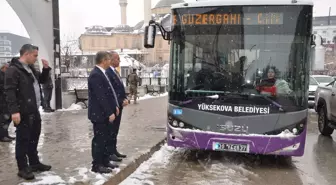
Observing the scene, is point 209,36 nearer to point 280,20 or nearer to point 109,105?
point 280,20

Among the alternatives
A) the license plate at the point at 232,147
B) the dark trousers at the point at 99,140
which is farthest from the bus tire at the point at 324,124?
the dark trousers at the point at 99,140

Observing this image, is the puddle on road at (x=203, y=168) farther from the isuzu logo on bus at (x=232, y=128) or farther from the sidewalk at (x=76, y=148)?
the isuzu logo on bus at (x=232, y=128)

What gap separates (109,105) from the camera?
17.7 ft

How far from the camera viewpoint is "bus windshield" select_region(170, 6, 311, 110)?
6316 millimetres

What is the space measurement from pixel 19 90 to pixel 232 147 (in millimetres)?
3673

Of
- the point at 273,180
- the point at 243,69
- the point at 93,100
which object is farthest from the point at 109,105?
the point at 273,180

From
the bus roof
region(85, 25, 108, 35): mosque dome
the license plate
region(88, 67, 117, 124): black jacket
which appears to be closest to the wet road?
the license plate

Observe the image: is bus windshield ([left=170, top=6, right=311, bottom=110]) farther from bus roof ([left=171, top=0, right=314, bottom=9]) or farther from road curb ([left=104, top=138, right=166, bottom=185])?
road curb ([left=104, top=138, right=166, bottom=185])

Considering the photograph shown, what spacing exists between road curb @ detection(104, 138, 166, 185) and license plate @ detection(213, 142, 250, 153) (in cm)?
143

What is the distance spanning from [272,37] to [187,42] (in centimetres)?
153

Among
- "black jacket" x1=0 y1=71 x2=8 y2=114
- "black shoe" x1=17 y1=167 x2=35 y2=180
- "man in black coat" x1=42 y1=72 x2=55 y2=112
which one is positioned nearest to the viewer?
"black shoe" x1=17 y1=167 x2=35 y2=180

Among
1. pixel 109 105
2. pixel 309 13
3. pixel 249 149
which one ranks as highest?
pixel 309 13

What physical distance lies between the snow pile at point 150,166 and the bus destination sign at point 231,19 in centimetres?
273

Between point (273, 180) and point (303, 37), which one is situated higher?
point (303, 37)
